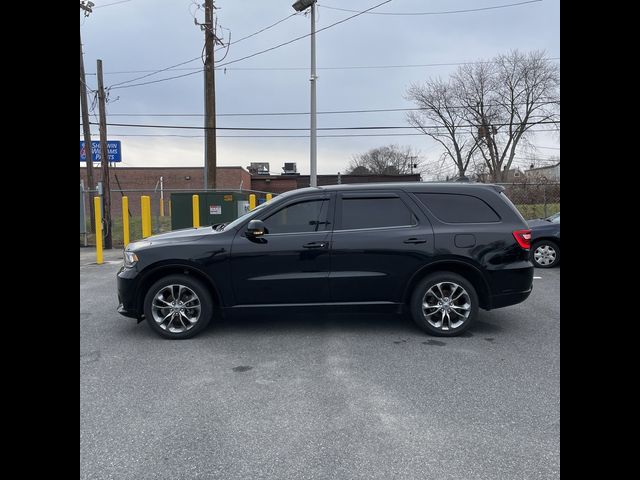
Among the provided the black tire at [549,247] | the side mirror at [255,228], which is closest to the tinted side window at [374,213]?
the side mirror at [255,228]

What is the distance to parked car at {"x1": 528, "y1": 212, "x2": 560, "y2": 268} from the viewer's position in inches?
376

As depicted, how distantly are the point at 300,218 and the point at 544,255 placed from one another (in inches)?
274

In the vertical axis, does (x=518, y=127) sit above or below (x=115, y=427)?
above

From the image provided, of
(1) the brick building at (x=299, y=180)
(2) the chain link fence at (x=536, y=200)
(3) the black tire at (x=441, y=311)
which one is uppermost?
(1) the brick building at (x=299, y=180)

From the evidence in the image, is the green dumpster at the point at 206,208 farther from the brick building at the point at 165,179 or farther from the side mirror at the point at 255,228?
the brick building at the point at 165,179

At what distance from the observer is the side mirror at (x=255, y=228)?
496cm

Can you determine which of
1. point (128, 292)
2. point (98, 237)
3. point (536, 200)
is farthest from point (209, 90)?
point (536, 200)

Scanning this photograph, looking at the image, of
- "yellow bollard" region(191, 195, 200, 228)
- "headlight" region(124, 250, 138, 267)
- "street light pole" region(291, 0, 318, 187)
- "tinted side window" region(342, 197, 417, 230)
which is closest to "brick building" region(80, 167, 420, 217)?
"street light pole" region(291, 0, 318, 187)

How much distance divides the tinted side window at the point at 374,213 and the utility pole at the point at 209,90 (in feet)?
32.2

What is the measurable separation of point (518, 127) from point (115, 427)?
1613 inches

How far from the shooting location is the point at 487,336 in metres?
5.19
